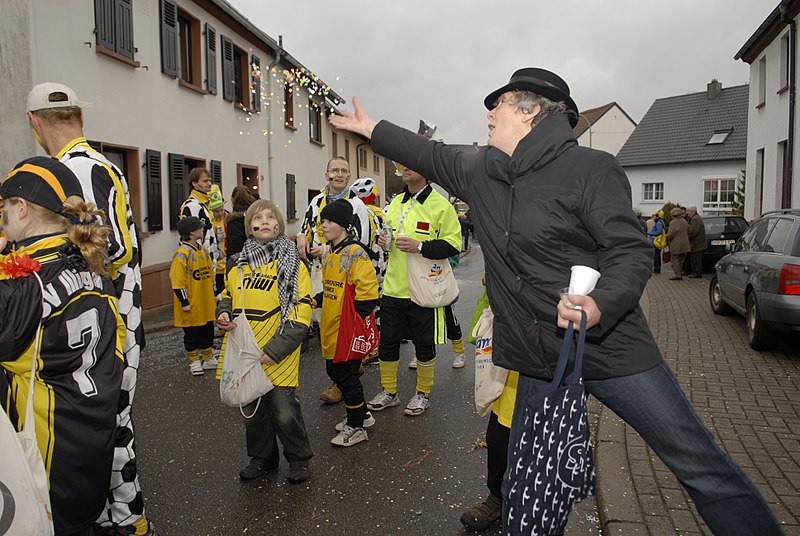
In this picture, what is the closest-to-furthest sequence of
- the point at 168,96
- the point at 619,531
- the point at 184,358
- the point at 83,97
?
the point at 619,531, the point at 184,358, the point at 83,97, the point at 168,96

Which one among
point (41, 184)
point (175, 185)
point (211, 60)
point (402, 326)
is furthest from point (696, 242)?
point (41, 184)

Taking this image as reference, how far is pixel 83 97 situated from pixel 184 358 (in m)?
4.94

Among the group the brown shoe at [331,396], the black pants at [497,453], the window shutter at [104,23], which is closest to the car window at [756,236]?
the brown shoe at [331,396]

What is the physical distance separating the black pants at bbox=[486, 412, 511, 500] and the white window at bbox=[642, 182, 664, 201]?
38.5 metres

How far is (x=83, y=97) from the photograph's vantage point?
388 inches

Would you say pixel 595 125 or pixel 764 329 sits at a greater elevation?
pixel 595 125

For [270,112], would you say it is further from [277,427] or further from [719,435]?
[719,435]

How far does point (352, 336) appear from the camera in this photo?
4488mm

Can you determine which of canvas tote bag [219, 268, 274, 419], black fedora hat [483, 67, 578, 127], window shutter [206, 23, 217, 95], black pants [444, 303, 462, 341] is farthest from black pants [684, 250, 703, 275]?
black fedora hat [483, 67, 578, 127]

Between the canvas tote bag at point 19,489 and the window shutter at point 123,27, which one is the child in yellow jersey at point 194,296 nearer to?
the canvas tote bag at point 19,489

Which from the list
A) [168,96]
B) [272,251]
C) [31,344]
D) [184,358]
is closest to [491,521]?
[272,251]

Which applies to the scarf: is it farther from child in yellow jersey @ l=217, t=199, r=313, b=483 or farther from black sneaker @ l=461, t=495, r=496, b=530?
black sneaker @ l=461, t=495, r=496, b=530

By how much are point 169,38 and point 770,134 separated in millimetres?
16906

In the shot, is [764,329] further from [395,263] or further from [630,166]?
[630,166]
